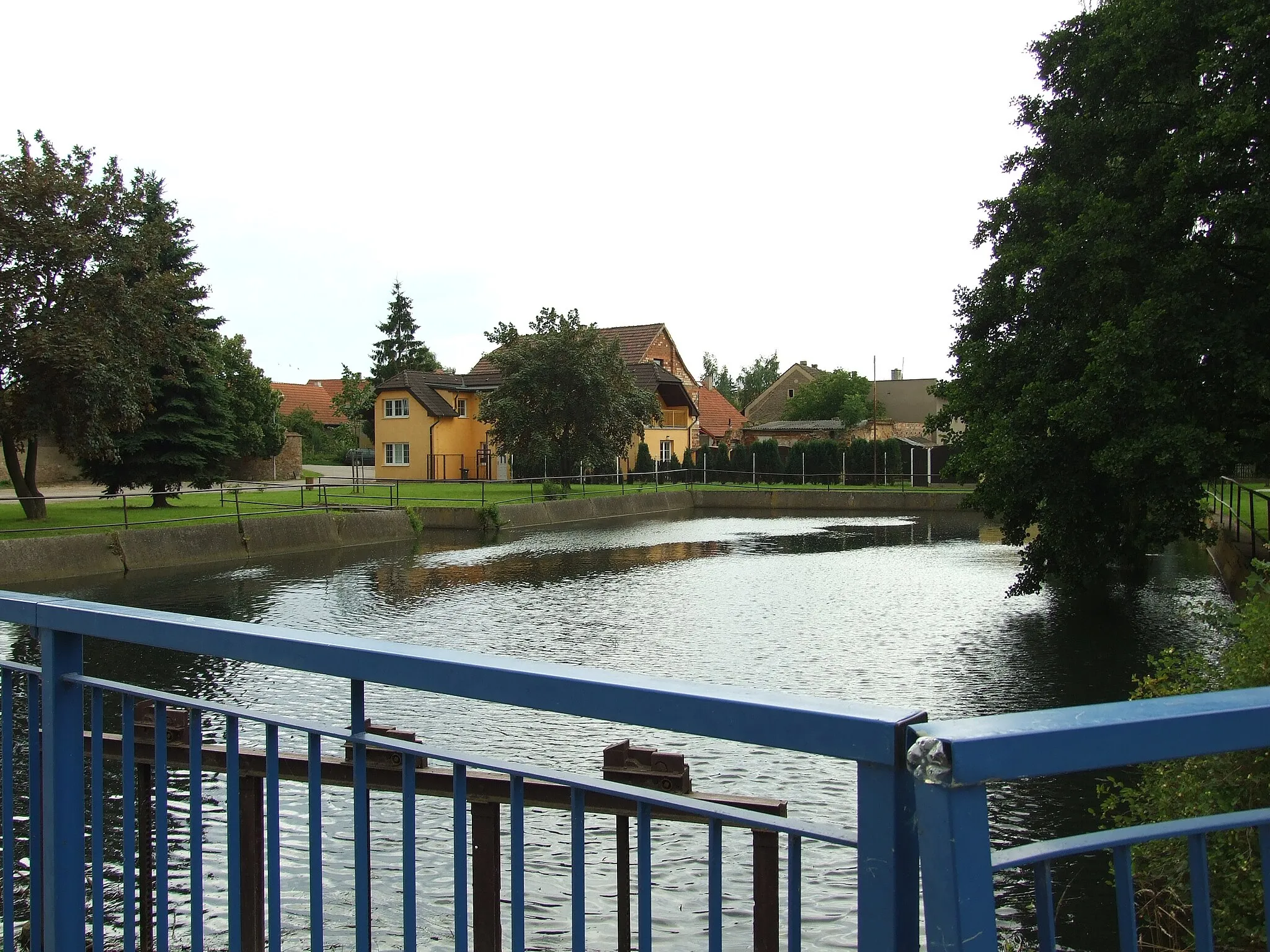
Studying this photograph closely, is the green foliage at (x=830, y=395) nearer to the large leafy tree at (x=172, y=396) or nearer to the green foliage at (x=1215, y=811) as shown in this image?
the large leafy tree at (x=172, y=396)

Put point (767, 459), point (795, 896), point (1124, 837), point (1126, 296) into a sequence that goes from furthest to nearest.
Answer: point (767, 459)
point (1126, 296)
point (795, 896)
point (1124, 837)

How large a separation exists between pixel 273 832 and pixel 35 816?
895 millimetres

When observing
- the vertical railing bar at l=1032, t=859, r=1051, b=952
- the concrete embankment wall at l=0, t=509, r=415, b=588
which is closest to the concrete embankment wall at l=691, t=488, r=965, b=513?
the concrete embankment wall at l=0, t=509, r=415, b=588

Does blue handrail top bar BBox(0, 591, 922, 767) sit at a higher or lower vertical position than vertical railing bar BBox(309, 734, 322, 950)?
higher

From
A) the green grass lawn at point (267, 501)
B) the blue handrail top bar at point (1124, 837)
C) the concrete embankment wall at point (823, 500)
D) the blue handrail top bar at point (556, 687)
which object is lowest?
the concrete embankment wall at point (823, 500)

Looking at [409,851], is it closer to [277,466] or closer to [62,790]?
[62,790]

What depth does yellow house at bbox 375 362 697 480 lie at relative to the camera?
54.5 m

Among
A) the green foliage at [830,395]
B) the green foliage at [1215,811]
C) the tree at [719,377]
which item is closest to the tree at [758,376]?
the tree at [719,377]

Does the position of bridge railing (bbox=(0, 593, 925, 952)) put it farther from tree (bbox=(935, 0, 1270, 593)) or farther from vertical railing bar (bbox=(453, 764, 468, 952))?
tree (bbox=(935, 0, 1270, 593))

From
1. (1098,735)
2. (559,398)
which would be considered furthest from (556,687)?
(559,398)

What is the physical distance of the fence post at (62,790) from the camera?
260 centimetres

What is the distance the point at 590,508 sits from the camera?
39.7m

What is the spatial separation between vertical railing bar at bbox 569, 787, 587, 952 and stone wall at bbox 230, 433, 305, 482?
49327 millimetres

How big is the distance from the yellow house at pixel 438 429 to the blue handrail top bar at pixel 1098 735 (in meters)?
51.8
